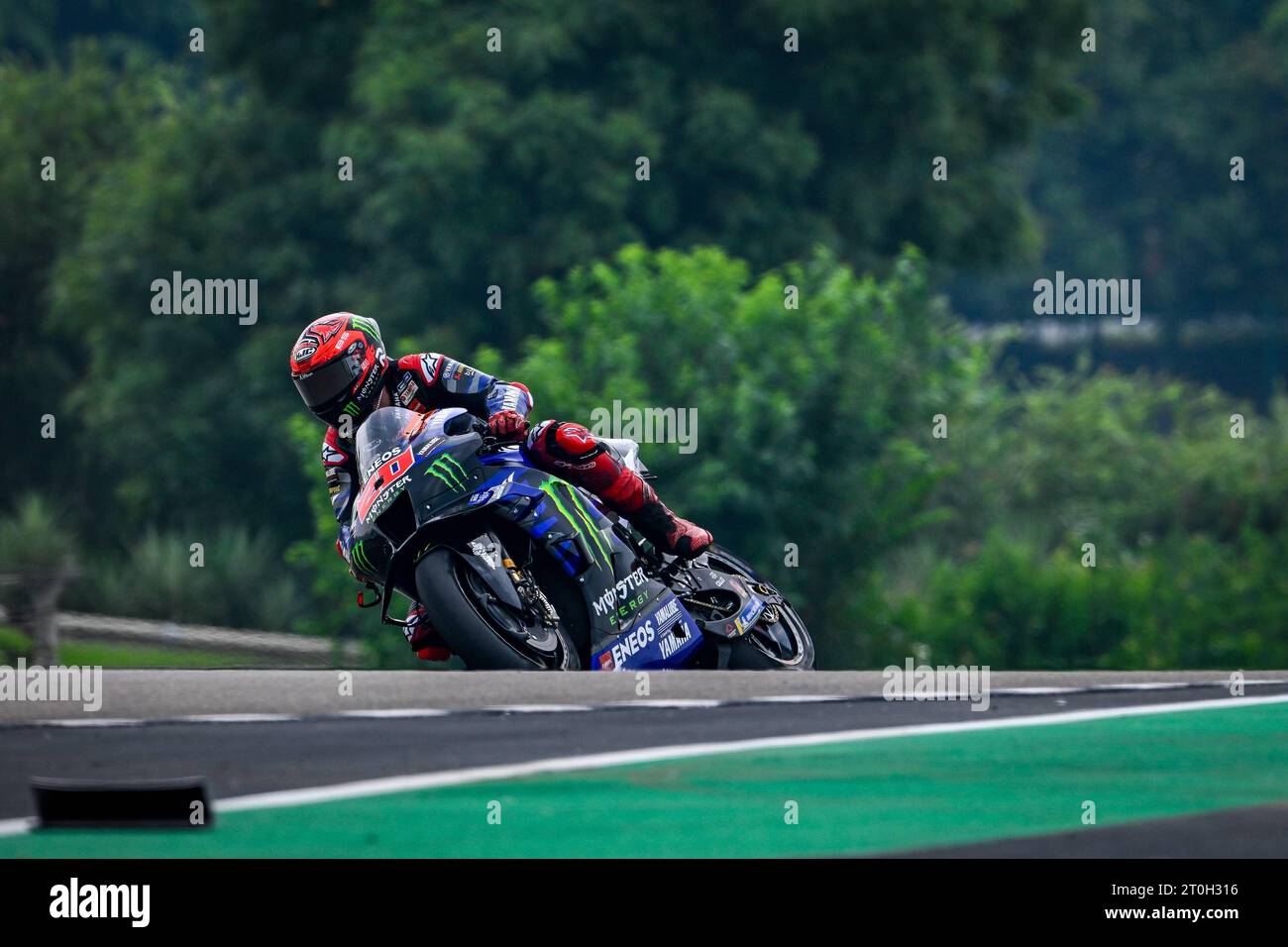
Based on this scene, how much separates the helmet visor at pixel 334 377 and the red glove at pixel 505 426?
2.06 feet

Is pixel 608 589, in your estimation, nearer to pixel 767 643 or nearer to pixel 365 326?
pixel 767 643

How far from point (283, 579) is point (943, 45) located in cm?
950

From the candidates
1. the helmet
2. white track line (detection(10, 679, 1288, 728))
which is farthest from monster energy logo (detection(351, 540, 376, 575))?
white track line (detection(10, 679, 1288, 728))

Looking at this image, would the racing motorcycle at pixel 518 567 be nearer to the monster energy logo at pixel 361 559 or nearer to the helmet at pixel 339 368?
the monster energy logo at pixel 361 559

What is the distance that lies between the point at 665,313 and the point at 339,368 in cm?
934

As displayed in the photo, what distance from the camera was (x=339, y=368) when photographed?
9.23 metres

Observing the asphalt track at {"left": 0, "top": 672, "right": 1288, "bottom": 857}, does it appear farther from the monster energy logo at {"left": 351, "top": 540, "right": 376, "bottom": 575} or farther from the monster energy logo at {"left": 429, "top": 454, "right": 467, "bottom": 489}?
the monster energy logo at {"left": 351, "top": 540, "right": 376, "bottom": 575}

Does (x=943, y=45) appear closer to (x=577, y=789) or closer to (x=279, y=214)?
(x=279, y=214)

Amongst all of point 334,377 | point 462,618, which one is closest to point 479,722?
point 462,618

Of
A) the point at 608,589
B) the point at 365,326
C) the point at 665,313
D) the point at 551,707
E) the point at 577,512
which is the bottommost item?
the point at 551,707

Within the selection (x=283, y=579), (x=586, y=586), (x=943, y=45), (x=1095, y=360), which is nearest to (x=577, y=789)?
(x=586, y=586)

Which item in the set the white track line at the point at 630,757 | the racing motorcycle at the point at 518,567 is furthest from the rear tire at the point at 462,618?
the white track line at the point at 630,757

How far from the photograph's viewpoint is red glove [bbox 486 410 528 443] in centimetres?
909

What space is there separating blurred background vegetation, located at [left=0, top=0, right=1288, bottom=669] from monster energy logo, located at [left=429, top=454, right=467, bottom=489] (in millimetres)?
8409
